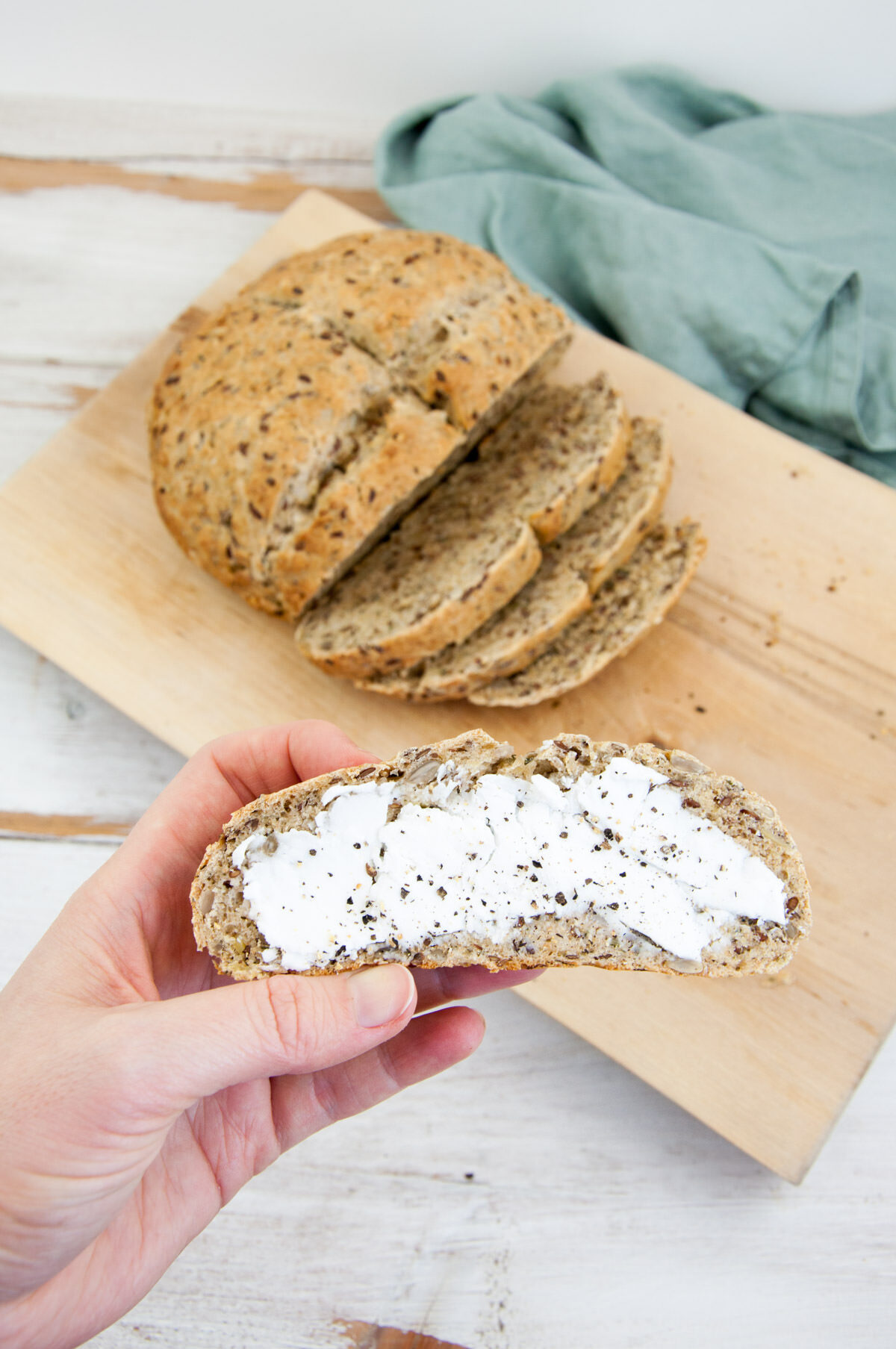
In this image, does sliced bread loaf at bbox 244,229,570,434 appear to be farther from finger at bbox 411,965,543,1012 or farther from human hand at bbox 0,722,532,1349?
finger at bbox 411,965,543,1012

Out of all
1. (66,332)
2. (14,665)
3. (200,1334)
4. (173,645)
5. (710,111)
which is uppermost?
(710,111)

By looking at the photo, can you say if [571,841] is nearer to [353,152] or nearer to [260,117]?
[353,152]

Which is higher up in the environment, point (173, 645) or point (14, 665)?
point (173, 645)

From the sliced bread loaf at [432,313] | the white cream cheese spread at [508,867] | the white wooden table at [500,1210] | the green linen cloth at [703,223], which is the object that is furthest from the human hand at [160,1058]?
the green linen cloth at [703,223]

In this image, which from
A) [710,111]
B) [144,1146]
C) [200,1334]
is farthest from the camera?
[710,111]

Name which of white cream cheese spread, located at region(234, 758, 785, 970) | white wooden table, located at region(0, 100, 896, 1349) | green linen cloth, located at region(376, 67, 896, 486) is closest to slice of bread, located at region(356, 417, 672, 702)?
green linen cloth, located at region(376, 67, 896, 486)

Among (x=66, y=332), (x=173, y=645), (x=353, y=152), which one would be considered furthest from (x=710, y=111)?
(x=173, y=645)

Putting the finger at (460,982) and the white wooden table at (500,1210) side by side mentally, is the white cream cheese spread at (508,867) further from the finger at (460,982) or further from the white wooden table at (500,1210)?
the white wooden table at (500,1210)
